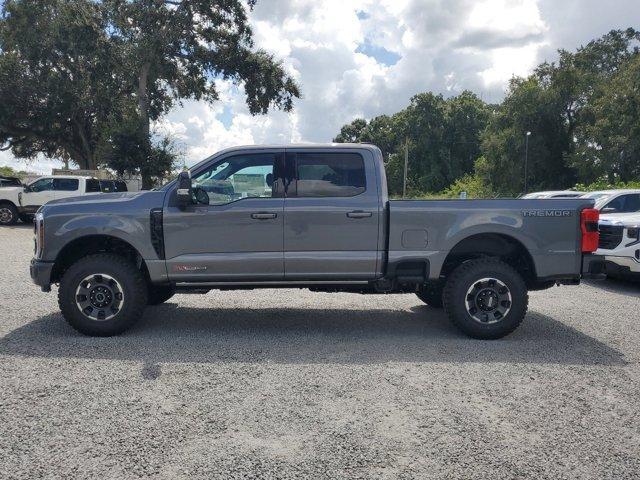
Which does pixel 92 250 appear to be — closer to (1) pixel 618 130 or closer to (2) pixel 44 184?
(2) pixel 44 184

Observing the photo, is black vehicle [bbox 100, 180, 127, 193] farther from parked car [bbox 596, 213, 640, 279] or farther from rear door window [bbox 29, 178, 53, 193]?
parked car [bbox 596, 213, 640, 279]

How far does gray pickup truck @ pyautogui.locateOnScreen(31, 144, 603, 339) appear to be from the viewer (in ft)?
18.6

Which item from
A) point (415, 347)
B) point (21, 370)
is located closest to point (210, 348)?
point (21, 370)

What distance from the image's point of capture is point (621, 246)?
28.7ft

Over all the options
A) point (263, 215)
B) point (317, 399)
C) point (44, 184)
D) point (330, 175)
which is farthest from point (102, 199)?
point (44, 184)

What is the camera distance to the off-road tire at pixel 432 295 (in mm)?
6868

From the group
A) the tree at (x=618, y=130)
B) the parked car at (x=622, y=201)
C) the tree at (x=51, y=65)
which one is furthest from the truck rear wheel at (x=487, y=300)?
the tree at (x=618, y=130)

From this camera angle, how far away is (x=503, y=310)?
18.7ft

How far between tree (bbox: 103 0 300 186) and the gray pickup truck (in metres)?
23.9

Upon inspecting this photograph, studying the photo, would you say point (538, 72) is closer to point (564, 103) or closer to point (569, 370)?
point (564, 103)

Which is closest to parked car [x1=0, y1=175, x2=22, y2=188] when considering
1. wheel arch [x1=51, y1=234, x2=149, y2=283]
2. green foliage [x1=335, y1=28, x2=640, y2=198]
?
wheel arch [x1=51, y1=234, x2=149, y2=283]

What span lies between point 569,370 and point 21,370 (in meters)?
4.71

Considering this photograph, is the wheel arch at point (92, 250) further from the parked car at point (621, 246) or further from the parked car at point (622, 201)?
the parked car at point (622, 201)

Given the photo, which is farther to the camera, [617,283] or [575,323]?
[617,283]
